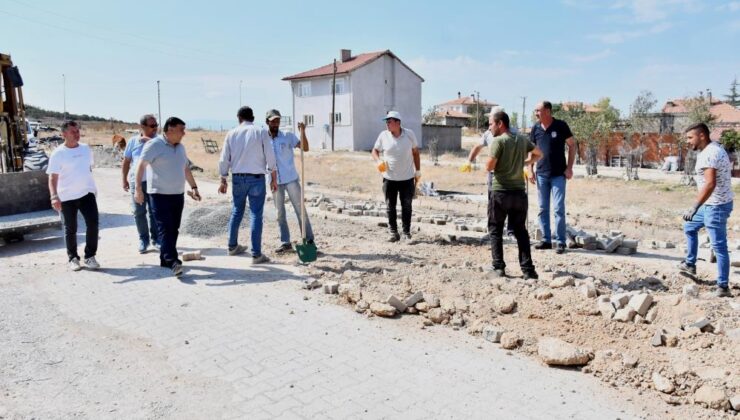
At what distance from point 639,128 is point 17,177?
31370 mm

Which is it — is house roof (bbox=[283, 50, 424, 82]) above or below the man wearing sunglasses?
above

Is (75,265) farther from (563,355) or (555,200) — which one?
(555,200)

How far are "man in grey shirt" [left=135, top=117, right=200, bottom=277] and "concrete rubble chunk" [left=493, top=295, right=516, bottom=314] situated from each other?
3.57 meters

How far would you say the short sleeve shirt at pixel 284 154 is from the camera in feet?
Answer: 23.2

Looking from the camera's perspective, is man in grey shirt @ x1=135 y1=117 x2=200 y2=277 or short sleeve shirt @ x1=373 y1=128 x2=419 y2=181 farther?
short sleeve shirt @ x1=373 y1=128 x2=419 y2=181

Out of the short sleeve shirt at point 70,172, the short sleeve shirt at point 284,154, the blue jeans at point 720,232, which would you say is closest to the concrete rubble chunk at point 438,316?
the blue jeans at point 720,232

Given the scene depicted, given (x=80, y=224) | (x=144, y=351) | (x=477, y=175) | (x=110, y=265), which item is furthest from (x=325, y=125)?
(x=144, y=351)

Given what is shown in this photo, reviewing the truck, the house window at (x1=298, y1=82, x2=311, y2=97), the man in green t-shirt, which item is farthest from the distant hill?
the man in green t-shirt

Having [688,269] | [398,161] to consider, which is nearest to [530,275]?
[688,269]

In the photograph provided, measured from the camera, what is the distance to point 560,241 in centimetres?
732

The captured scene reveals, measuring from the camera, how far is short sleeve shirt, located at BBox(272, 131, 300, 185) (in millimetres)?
7086

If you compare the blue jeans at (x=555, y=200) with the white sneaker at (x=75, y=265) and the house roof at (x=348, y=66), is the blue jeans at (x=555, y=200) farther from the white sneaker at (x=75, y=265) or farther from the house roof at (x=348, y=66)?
the house roof at (x=348, y=66)

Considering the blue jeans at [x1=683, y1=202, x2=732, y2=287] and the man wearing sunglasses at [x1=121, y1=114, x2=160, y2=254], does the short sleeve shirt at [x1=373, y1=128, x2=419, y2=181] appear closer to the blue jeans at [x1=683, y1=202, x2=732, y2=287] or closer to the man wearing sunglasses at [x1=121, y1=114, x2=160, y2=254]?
the man wearing sunglasses at [x1=121, y1=114, x2=160, y2=254]

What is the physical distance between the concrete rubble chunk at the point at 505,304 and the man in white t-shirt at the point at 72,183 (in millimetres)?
4775
